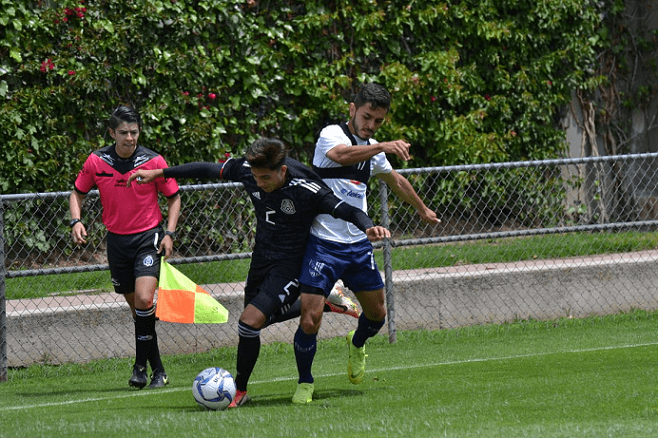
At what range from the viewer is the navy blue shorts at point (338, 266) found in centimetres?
610

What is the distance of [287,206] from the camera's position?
6.07 metres

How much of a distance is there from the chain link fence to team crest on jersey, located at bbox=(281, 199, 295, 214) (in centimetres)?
223

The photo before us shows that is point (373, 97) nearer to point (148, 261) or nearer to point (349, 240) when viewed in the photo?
point (349, 240)

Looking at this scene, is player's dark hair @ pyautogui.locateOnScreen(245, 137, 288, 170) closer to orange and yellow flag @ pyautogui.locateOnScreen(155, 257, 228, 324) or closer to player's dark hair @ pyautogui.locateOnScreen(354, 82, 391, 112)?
player's dark hair @ pyautogui.locateOnScreen(354, 82, 391, 112)

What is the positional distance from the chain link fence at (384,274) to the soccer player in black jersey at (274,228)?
2.09 m

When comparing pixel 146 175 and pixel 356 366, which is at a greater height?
pixel 146 175

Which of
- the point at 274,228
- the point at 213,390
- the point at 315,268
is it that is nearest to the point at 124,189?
the point at 274,228

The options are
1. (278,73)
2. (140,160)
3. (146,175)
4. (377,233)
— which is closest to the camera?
(377,233)

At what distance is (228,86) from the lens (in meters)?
11.5

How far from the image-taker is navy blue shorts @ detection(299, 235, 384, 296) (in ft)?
20.0

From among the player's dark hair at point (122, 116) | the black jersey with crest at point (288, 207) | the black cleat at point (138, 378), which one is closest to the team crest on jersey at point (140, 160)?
the player's dark hair at point (122, 116)

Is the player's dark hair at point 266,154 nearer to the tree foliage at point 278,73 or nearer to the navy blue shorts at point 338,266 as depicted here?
the navy blue shorts at point 338,266

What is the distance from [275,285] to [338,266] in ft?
1.36

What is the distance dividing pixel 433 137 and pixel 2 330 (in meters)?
6.51
